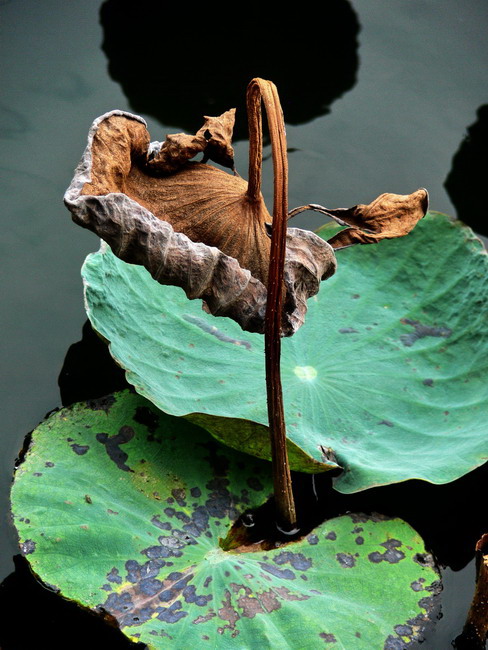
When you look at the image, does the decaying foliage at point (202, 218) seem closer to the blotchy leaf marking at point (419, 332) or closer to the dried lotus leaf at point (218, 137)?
the dried lotus leaf at point (218, 137)

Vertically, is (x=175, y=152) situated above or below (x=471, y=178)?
above

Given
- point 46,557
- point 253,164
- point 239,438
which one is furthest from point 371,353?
point 46,557

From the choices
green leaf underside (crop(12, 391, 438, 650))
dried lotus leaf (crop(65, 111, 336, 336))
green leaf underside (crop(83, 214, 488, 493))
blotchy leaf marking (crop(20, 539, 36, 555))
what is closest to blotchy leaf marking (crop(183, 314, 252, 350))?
green leaf underside (crop(83, 214, 488, 493))

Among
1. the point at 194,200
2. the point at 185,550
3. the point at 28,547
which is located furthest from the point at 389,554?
the point at 194,200

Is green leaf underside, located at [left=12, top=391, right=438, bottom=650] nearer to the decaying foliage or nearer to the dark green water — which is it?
the dark green water

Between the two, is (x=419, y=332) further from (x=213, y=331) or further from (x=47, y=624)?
(x=47, y=624)

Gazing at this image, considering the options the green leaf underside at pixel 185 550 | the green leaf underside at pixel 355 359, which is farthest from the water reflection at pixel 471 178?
the green leaf underside at pixel 185 550

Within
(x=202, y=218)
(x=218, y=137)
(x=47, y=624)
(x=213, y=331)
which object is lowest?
(x=47, y=624)
